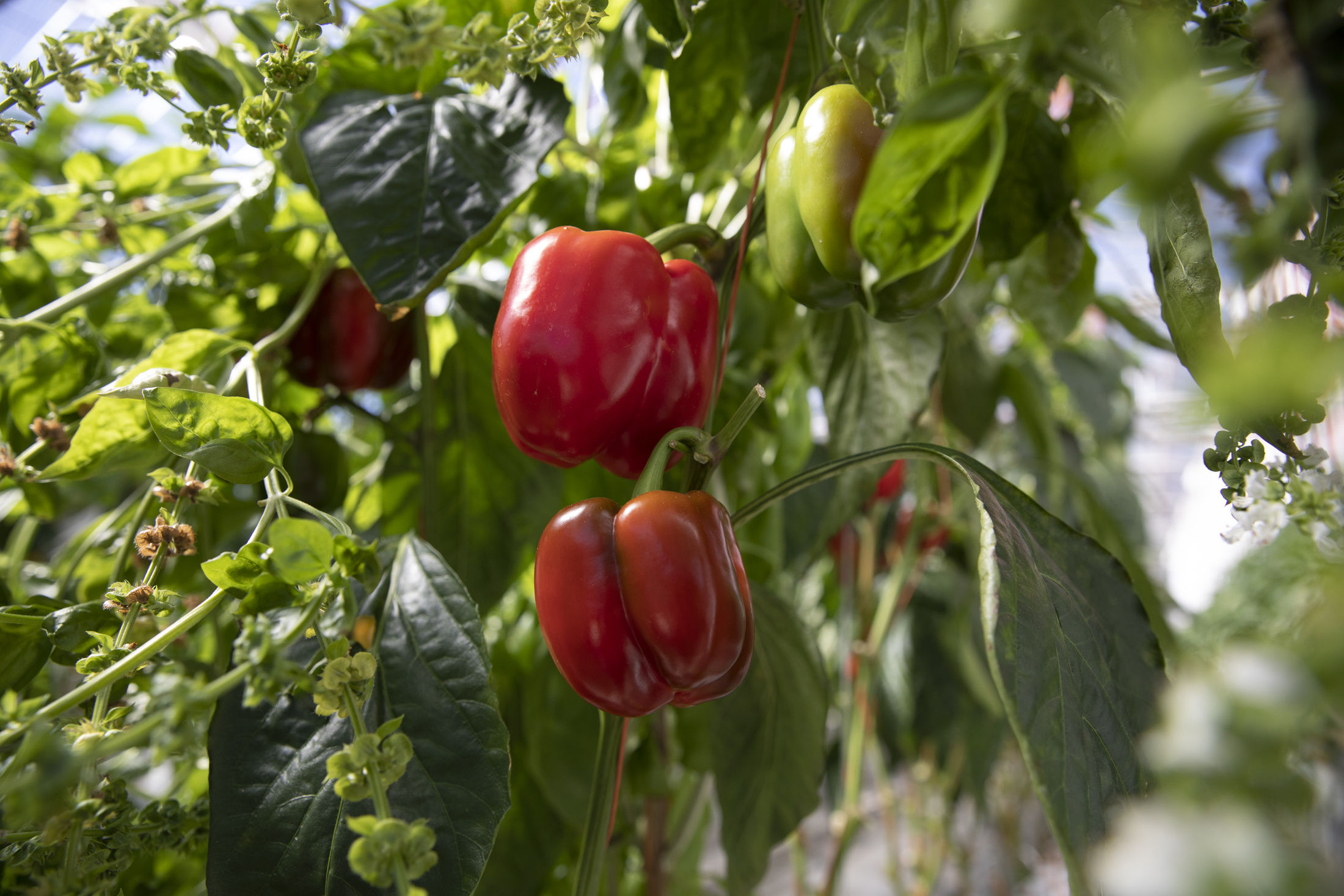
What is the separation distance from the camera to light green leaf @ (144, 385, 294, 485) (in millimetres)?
264

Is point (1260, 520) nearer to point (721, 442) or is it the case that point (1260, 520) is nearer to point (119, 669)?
point (721, 442)

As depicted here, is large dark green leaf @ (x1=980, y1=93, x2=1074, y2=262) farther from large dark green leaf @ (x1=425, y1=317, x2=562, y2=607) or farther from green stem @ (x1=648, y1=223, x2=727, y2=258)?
large dark green leaf @ (x1=425, y1=317, x2=562, y2=607)

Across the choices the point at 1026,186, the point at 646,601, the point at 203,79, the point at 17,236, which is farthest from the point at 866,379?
the point at 17,236

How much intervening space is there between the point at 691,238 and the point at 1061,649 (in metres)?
0.21

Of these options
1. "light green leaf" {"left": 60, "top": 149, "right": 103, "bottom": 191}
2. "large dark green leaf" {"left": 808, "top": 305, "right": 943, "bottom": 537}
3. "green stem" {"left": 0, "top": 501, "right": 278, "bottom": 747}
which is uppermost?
"light green leaf" {"left": 60, "top": 149, "right": 103, "bottom": 191}

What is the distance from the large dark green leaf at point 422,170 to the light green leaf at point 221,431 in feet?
0.22

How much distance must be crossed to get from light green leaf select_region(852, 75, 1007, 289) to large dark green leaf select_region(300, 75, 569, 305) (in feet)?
0.57

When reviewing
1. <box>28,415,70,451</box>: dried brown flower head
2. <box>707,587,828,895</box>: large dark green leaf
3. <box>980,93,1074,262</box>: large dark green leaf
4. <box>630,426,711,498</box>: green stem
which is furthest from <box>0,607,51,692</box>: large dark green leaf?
<box>980,93,1074,262</box>: large dark green leaf

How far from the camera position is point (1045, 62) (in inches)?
6.7

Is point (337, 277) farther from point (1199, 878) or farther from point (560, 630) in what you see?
point (1199, 878)

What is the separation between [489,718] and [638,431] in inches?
4.8

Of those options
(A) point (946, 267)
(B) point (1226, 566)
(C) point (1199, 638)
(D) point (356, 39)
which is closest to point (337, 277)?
(D) point (356, 39)

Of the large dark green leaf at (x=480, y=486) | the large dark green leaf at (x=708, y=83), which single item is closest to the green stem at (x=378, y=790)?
the large dark green leaf at (x=480, y=486)

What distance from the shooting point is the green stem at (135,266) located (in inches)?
15.0
